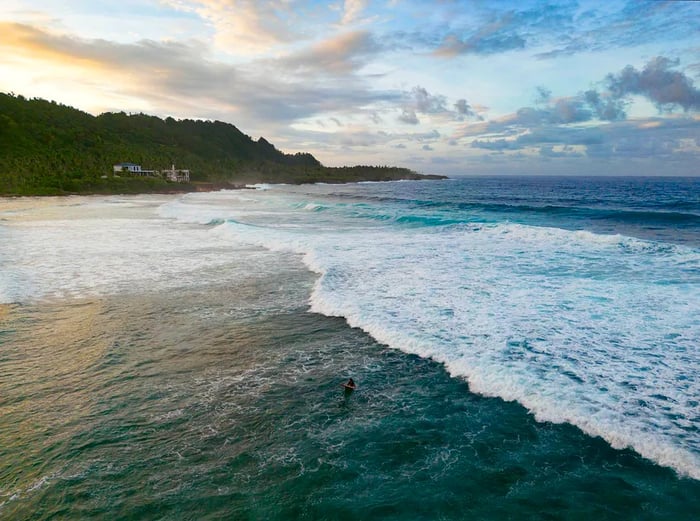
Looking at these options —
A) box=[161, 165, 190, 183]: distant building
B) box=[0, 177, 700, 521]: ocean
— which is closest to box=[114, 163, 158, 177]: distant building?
box=[161, 165, 190, 183]: distant building

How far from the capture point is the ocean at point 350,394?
19.2 ft

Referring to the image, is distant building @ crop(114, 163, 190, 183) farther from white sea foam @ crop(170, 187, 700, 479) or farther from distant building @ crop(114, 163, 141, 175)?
white sea foam @ crop(170, 187, 700, 479)

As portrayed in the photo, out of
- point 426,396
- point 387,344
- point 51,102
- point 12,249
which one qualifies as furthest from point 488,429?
point 51,102

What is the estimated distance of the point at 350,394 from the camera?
8.48 m

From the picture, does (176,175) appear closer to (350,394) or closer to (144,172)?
(144,172)

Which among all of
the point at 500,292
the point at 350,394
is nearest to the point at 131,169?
the point at 500,292

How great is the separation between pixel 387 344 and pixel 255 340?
3482 millimetres

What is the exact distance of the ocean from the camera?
5855mm

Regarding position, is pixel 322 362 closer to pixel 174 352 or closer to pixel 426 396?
pixel 426 396

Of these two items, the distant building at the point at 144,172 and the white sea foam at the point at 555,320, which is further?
the distant building at the point at 144,172

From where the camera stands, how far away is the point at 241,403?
8148 millimetres

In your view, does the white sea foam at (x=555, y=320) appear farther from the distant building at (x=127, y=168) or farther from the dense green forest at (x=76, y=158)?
the distant building at (x=127, y=168)

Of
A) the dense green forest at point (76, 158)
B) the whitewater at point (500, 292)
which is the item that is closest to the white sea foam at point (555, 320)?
the whitewater at point (500, 292)

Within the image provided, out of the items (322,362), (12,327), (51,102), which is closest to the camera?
(322,362)
